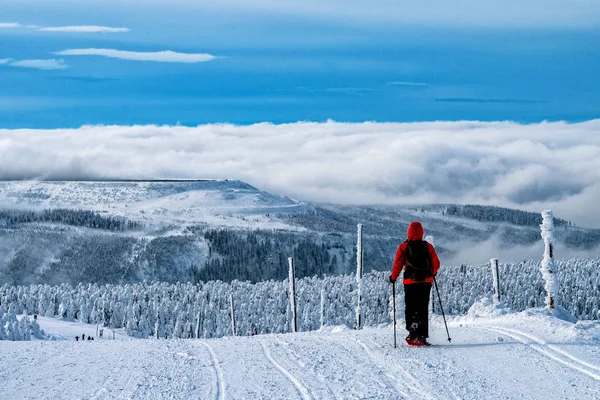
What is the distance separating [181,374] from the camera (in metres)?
A: 11.5

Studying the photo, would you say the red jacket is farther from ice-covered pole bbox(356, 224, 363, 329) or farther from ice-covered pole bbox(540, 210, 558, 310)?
ice-covered pole bbox(356, 224, 363, 329)

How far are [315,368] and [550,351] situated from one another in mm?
4470

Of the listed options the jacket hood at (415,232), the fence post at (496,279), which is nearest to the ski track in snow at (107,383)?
the jacket hood at (415,232)

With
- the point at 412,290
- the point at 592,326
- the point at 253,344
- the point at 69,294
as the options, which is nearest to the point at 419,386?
the point at 412,290

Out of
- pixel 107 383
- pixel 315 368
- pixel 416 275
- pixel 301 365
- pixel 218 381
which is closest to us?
pixel 107 383

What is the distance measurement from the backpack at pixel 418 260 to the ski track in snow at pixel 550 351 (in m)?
2.25

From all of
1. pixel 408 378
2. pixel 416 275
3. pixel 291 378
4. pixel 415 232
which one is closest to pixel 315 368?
pixel 291 378

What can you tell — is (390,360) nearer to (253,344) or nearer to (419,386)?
(419,386)

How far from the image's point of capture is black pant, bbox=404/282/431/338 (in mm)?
14148

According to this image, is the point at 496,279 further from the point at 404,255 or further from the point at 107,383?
the point at 107,383

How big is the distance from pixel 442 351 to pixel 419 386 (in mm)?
2983

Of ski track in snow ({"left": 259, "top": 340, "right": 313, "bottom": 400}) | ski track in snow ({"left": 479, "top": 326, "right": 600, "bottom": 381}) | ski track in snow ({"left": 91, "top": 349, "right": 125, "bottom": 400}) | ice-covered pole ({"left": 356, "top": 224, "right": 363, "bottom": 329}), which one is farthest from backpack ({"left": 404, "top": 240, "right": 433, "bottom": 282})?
ice-covered pole ({"left": 356, "top": 224, "right": 363, "bottom": 329})

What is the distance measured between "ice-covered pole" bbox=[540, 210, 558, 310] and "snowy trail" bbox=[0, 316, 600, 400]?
10.9ft

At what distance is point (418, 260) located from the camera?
1403 centimetres
